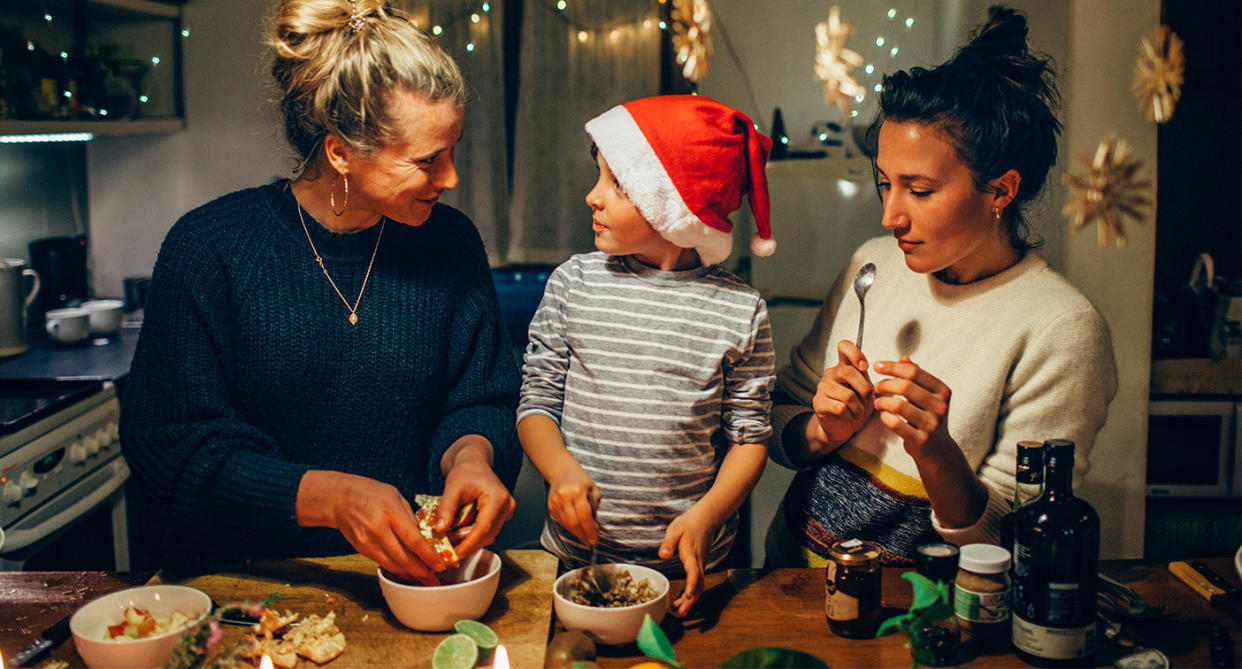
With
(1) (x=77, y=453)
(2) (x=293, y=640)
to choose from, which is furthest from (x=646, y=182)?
(1) (x=77, y=453)

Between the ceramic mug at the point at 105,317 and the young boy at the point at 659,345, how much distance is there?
1842mm

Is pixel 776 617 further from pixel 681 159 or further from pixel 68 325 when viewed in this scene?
pixel 68 325

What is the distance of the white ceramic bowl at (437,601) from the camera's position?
3.22 ft

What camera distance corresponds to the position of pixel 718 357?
1217 millimetres

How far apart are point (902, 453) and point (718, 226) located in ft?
1.32

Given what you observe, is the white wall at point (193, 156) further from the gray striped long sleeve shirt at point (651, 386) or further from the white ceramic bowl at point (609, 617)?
the white ceramic bowl at point (609, 617)

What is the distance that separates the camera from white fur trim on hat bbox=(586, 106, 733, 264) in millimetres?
1198

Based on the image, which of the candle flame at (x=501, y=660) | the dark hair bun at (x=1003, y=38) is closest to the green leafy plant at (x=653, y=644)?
the candle flame at (x=501, y=660)

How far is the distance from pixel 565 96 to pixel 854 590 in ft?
8.14

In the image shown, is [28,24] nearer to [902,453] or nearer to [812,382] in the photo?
[812,382]

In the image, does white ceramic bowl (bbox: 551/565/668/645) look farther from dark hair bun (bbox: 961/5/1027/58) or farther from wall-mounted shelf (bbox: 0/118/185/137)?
wall-mounted shelf (bbox: 0/118/185/137)

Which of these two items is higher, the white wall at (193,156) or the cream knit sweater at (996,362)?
the white wall at (193,156)

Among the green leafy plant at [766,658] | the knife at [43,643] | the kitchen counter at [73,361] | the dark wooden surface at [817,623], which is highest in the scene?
the kitchen counter at [73,361]

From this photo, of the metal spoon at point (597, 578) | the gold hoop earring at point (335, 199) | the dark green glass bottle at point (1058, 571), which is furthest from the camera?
the gold hoop earring at point (335, 199)
